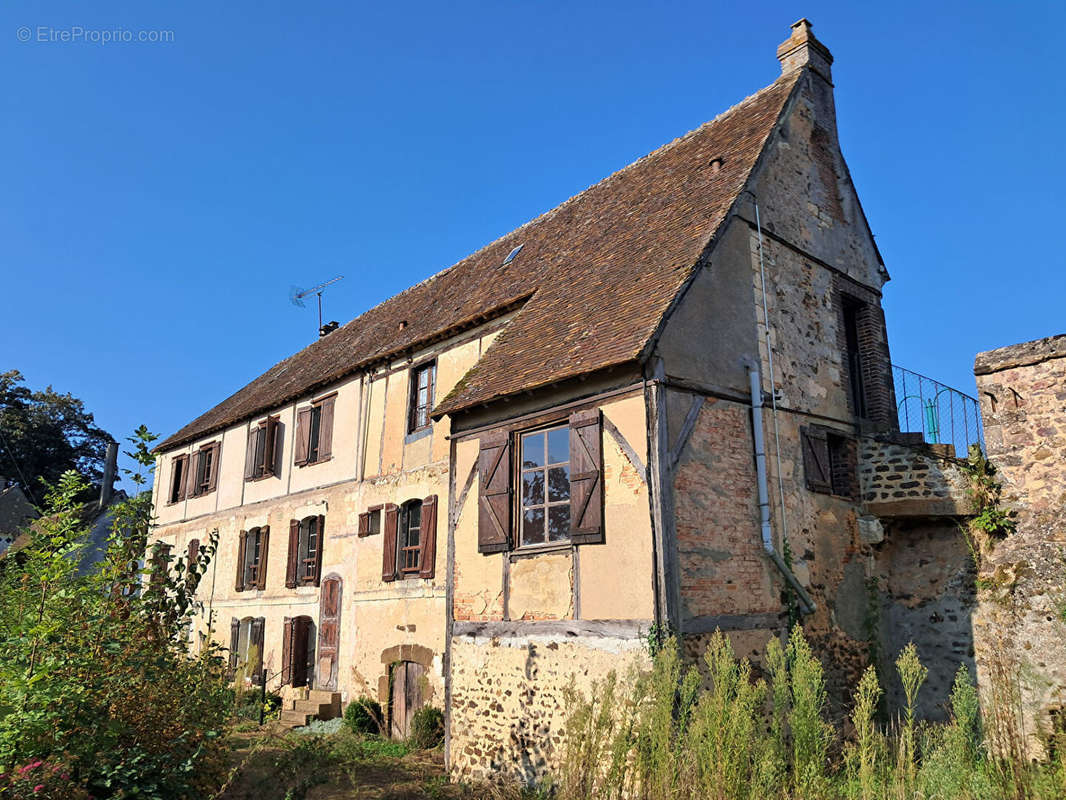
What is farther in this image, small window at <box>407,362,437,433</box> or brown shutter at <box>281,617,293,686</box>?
brown shutter at <box>281,617,293,686</box>

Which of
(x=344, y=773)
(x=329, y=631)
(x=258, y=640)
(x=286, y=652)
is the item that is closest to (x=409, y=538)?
(x=329, y=631)

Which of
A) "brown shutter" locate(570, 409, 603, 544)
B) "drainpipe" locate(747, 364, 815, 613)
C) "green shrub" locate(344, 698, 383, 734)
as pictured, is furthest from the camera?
"green shrub" locate(344, 698, 383, 734)

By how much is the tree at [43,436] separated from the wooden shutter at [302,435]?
28.3 m

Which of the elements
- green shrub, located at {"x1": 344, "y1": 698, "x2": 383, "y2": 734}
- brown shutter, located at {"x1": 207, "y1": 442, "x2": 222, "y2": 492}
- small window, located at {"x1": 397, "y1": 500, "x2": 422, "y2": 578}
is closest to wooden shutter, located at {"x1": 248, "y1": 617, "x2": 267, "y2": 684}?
green shrub, located at {"x1": 344, "y1": 698, "x2": 383, "y2": 734}

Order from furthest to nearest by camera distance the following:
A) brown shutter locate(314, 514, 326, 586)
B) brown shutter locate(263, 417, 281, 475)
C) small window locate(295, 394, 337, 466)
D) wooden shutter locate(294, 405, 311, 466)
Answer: brown shutter locate(263, 417, 281, 475)
wooden shutter locate(294, 405, 311, 466)
small window locate(295, 394, 337, 466)
brown shutter locate(314, 514, 326, 586)

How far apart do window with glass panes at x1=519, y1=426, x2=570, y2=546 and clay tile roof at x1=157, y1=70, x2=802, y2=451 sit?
0.74 meters

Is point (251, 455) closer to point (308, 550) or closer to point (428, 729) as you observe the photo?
point (308, 550)

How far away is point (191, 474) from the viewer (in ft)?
66.8

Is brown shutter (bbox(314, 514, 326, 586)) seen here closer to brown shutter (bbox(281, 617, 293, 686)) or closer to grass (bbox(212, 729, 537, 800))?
brown shutter (bbox(281, 617, 293, 686))

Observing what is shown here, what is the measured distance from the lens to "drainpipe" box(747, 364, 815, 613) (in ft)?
29.2

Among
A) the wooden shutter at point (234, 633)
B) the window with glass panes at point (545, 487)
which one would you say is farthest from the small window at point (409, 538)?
the wooden shutter at point (234, 633)

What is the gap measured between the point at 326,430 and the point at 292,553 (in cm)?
259

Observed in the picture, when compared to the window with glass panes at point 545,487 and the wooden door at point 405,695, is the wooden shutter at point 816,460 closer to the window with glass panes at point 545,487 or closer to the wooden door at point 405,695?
the window with glass panes at point 545,487

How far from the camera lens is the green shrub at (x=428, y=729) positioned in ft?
36.9
